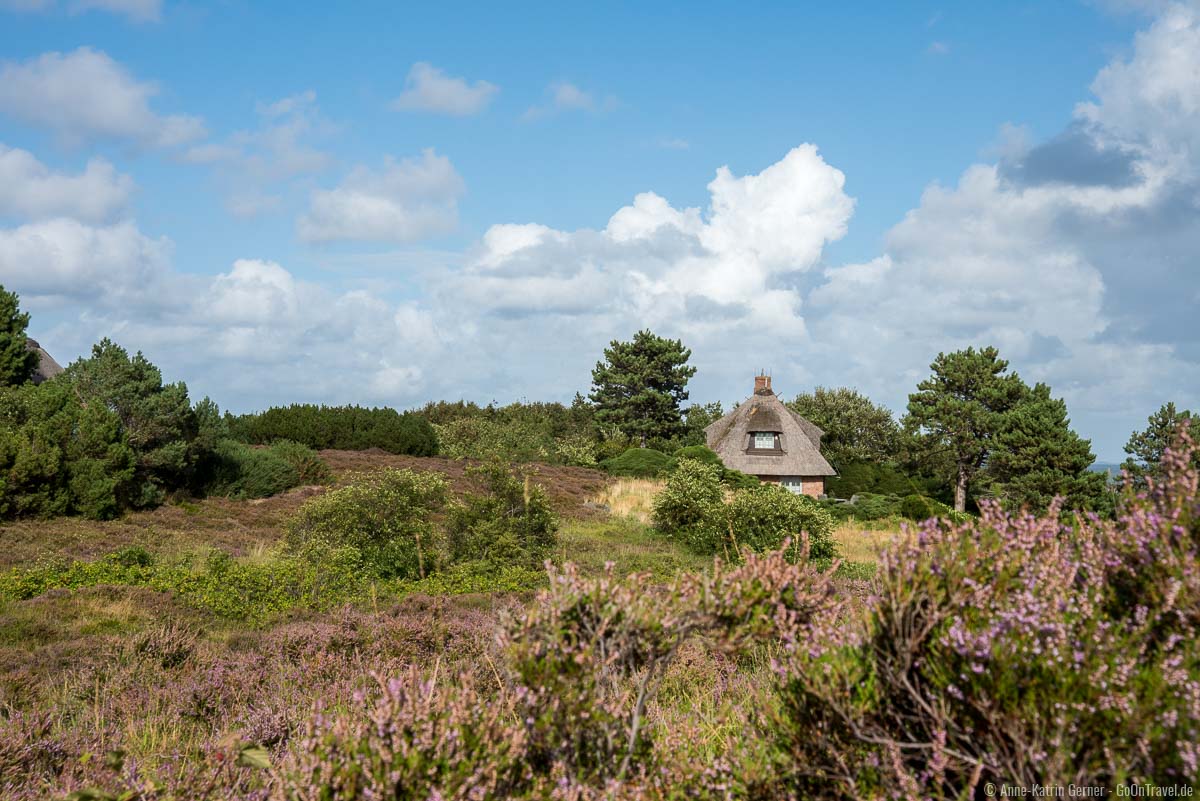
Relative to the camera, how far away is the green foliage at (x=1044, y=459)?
36.5 m

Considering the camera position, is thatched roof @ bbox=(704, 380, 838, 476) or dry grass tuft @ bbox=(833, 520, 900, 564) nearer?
dry grass tuft @ bbox=(833, 520, 900, 564)

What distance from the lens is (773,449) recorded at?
43.9 m

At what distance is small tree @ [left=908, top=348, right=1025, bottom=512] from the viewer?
43375mm

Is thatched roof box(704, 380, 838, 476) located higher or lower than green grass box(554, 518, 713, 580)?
higher

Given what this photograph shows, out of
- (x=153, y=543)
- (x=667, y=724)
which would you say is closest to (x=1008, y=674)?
(x=667, y=724)

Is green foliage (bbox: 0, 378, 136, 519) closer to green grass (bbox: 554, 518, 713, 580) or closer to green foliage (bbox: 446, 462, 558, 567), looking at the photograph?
green foliage (bbox: 446, 462, 558, 567)

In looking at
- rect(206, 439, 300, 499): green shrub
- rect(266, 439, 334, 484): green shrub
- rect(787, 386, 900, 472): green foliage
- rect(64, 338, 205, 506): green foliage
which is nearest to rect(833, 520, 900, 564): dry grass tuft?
rect(266, 439, 334, 484): green shrub

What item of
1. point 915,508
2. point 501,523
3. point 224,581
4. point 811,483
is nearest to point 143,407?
point 224,581

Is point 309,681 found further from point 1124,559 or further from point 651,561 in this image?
point 651,561

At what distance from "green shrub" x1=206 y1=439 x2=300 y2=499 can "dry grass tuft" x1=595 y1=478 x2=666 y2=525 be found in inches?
458

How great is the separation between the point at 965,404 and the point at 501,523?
35.7 metres

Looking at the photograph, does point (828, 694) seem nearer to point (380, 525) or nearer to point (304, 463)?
point (380, 525)

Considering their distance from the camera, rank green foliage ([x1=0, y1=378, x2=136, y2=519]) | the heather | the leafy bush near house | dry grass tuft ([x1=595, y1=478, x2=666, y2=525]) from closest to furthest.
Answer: the heather
the leafy bush near house
green foliage ([x1=0, y1=378, x2=136, y2=519])
dry grass tuft ([x1=595, y1=478, x2=666, y2=525])

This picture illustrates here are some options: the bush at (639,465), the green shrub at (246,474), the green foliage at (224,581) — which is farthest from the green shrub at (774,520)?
the bush at (639,465)
